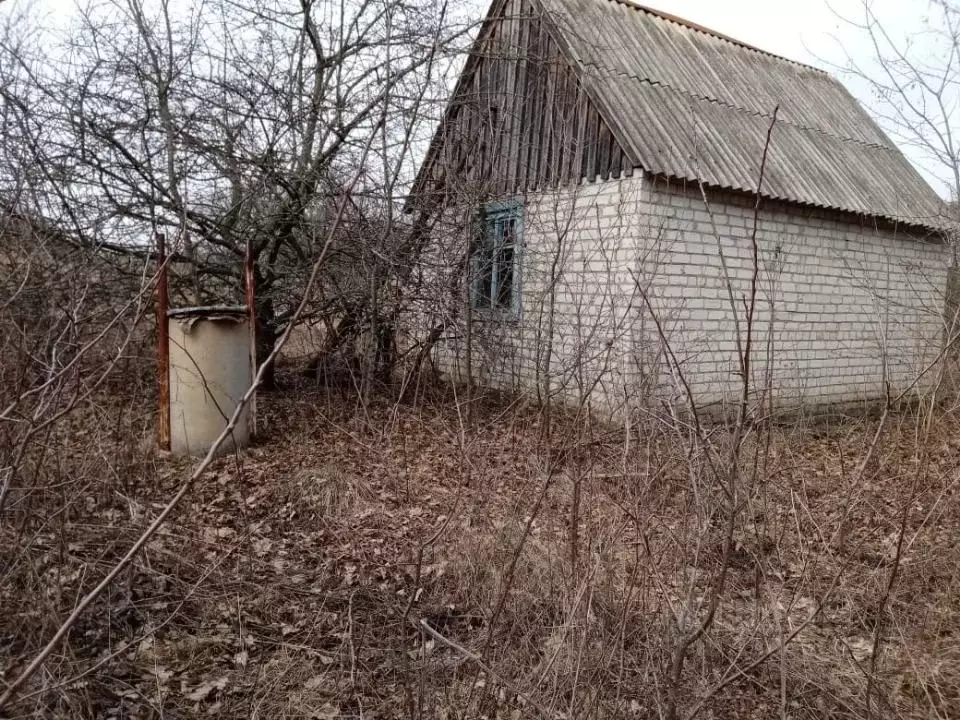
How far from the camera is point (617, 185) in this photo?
7.52 metres

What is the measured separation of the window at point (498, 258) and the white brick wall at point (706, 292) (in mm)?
158

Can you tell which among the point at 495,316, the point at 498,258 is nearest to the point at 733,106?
the point at 498,258

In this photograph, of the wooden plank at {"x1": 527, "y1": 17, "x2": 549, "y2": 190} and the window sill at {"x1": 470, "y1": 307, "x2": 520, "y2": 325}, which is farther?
the wooden plank at {"x1": 527, "y1": 17, "x2": 549, "y2": 190}

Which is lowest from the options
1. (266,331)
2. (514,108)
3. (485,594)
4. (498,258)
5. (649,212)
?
(485,594)

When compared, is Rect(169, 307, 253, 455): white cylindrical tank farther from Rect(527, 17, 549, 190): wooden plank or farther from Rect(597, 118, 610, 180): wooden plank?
Rect(527, 17, 549, 190): wooden plank

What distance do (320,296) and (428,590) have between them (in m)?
4.54

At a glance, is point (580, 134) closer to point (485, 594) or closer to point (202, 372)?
point (202, 372)

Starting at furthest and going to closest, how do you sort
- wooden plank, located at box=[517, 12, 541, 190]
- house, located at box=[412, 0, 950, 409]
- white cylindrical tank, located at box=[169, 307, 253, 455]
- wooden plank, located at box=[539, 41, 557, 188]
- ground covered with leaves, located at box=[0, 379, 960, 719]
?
wooden plank, located at box=[517, 12, 541, 190]
wooden plank, located at box=[539, 41, 557, 188]
house, located at box=[412, 0, 950, 409]
white cylindrical tank, located at box=[169, 307, 253, 455]
ground covered with leaves, located at box=[0, 379, 960, 719]

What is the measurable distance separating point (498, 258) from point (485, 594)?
5.11m

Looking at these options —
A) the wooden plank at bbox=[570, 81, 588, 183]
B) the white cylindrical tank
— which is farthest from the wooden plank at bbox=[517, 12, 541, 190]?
the white cylindrical tank

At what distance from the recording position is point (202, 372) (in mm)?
5648

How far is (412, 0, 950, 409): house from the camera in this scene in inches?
286

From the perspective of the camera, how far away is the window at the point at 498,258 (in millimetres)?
7504

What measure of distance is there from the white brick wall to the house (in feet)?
0.11
